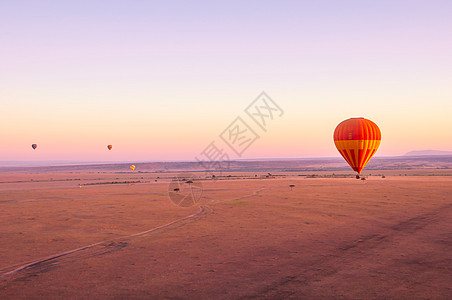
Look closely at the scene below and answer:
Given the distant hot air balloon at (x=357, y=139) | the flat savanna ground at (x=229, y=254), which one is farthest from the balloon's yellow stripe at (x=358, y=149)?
the flat savanna ground at (x=229, y=254)

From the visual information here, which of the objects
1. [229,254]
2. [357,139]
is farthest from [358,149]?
[229,254]

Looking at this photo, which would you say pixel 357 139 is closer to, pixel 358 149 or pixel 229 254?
pixel 358 149

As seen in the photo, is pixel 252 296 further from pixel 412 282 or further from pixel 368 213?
pixel 368 213

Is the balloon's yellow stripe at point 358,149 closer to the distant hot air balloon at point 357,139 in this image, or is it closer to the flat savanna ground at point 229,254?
the distant hot air balloon at point 357,139

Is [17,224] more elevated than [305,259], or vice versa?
[17,224]

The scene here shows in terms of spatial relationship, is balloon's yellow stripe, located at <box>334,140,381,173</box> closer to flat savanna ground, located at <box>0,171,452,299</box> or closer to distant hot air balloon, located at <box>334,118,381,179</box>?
distant hot air balloon, located at <box>334,118,381,179</box>

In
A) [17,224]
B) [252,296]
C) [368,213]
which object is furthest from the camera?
[368,213]

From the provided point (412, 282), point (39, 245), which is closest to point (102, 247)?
point (39, 245)
